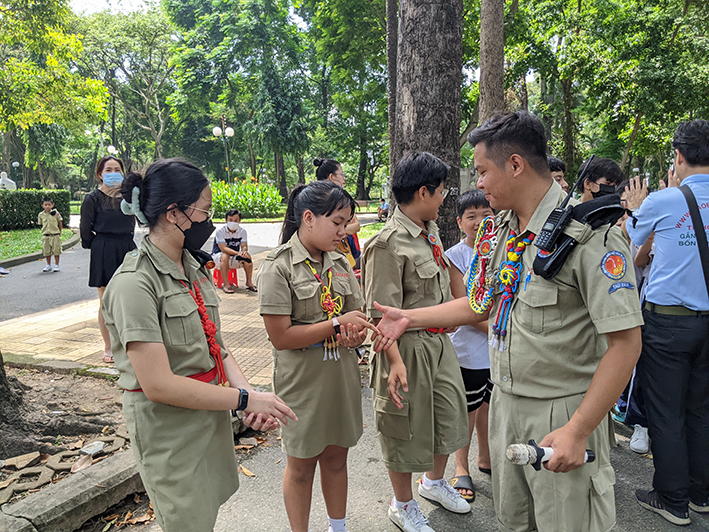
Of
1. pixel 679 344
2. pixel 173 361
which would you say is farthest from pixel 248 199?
pixel 173 361

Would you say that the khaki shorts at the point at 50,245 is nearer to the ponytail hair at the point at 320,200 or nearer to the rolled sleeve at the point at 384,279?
the ponytail hair at the point at 320,200

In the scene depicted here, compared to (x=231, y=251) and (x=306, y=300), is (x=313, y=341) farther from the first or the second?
(x=231, y=251)

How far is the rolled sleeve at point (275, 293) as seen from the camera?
8.04 feet

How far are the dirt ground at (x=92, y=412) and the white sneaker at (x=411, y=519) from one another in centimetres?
135

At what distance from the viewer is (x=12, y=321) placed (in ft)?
24.5

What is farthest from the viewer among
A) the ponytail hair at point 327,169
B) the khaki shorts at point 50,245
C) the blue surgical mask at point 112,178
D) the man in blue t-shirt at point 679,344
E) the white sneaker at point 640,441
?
the khaki shorts at point 50,245

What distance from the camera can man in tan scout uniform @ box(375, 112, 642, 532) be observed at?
164cm

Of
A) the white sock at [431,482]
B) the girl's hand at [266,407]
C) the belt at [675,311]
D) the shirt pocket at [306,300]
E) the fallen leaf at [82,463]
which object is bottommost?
the white sock at [431,482]

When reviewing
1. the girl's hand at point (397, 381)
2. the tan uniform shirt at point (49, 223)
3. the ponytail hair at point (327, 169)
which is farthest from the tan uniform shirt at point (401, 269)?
the tan uniform shirt at point (49, 223)

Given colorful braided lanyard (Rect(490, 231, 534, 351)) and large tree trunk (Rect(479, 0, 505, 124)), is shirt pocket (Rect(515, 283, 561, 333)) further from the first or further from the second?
large tree trunk (Rect(479, 0, 505, 124))

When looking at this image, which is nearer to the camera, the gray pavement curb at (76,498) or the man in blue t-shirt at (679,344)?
the gray pavement curb at (76,498)

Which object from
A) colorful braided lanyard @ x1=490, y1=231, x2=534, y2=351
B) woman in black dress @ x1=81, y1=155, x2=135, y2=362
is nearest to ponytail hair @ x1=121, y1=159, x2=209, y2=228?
colorful braided lanyard @ x1=490, y1=231, x2=534, y2=351

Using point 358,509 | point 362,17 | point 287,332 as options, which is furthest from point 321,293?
point 362,17

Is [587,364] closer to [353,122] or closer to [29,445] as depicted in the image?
[29,445]
